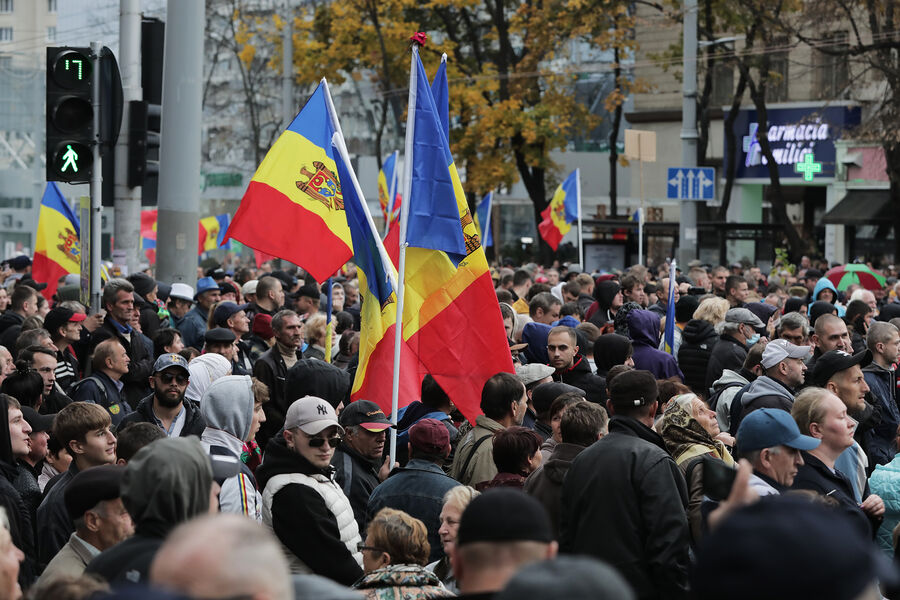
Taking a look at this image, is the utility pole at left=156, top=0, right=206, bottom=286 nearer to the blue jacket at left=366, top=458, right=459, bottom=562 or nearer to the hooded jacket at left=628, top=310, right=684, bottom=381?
the hooded jacket at left=628, top=310, right=684, bottom=381

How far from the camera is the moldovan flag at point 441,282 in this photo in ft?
26.6

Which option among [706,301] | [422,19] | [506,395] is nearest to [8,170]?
[422,19]

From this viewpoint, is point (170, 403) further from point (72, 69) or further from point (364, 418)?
point (72, 69)

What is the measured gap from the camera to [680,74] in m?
36.4

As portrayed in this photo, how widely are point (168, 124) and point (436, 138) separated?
585 centimetres

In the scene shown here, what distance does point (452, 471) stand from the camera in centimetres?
709

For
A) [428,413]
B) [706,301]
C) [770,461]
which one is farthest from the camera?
[706,301]

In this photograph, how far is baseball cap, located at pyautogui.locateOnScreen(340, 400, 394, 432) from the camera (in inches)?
265

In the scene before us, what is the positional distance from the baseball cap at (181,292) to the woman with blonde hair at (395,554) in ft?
27.4

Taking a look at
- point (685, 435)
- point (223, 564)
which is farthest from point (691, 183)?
point (223, 564)

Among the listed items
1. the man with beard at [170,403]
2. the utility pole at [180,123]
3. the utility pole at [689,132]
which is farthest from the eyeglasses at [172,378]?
the utility pole at [689,132]

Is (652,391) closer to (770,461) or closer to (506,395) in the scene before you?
(770,461)

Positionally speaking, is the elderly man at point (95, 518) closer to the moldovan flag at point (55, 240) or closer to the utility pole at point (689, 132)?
the moldovan flag at point (55, 240)

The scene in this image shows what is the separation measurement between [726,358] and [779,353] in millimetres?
1880
